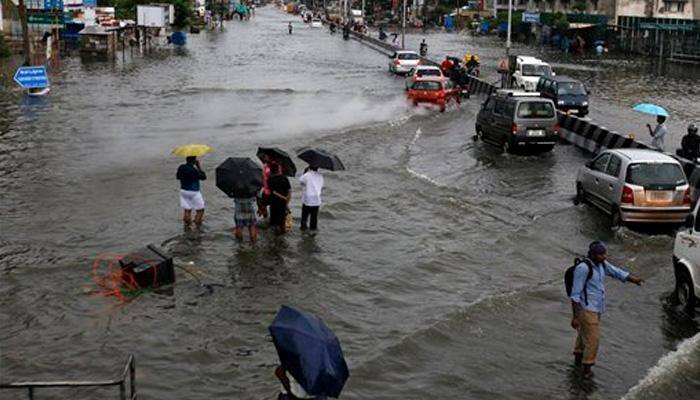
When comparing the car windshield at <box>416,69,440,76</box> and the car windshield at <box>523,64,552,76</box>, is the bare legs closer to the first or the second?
the car windshield at <box>416,69,440,76</box>

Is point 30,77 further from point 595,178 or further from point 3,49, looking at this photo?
point 595,178

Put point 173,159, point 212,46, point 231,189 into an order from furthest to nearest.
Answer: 1. point 212,46
2. point 173,159
3. point 231,189

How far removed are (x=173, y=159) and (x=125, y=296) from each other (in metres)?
11.4

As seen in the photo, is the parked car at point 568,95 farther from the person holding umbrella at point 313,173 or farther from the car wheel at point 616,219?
the person holding umbrella at point 313,173

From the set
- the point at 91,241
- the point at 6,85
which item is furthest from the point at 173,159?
the point at 6,85

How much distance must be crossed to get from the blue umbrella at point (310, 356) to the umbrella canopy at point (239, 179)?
743cm

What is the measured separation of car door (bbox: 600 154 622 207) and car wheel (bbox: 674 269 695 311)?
4.11m

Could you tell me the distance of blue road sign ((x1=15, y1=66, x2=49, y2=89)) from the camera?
3491cm

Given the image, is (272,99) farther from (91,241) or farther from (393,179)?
(91,241)

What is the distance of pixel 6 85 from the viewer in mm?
38344

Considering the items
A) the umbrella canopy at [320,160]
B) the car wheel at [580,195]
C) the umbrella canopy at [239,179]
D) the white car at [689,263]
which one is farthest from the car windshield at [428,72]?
the white car at [689,263]

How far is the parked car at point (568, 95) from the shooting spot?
3120cm

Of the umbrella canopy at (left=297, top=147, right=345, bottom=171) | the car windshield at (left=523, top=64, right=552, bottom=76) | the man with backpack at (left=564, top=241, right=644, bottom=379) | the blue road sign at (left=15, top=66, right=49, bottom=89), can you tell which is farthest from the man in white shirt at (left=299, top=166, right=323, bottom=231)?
the car windshield at (left=523, top=64, right=552, bottom=76)

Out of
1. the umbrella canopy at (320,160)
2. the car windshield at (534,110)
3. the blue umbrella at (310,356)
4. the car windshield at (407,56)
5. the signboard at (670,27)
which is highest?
the signboard at (670,27)
